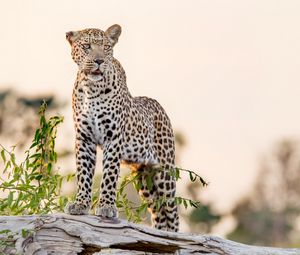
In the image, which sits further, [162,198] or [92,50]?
[162,198]

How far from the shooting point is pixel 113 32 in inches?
404

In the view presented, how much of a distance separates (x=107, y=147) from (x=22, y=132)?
22.8 meters

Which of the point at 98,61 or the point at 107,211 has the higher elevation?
the point at 98,61

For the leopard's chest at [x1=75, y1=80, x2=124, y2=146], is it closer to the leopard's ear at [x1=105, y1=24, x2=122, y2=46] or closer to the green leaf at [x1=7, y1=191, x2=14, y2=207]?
the leopard's ear at [x1=105, y1=24, x2=122, y2=46]

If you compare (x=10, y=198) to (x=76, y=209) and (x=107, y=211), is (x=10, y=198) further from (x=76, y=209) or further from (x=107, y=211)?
(x=107, y=211)

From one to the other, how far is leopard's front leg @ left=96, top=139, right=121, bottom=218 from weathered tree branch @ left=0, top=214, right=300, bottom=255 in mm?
484

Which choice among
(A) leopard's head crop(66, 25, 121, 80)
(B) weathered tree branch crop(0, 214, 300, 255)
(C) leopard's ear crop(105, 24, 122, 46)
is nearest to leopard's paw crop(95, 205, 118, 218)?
(B) weathered tree branch crop(0, 214, 300, 255)

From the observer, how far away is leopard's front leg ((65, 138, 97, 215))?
33.0 ft

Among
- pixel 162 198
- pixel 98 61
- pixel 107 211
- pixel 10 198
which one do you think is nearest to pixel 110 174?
pixel 107 211

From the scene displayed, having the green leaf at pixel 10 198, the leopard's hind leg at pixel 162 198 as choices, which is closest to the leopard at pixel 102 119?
the green leaf at pixel 10 198

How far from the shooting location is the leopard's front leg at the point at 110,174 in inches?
396

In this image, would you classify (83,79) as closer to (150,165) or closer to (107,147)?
(107,147)

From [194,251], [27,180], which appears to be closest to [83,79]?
[27,180]

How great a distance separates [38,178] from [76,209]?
82 cm
